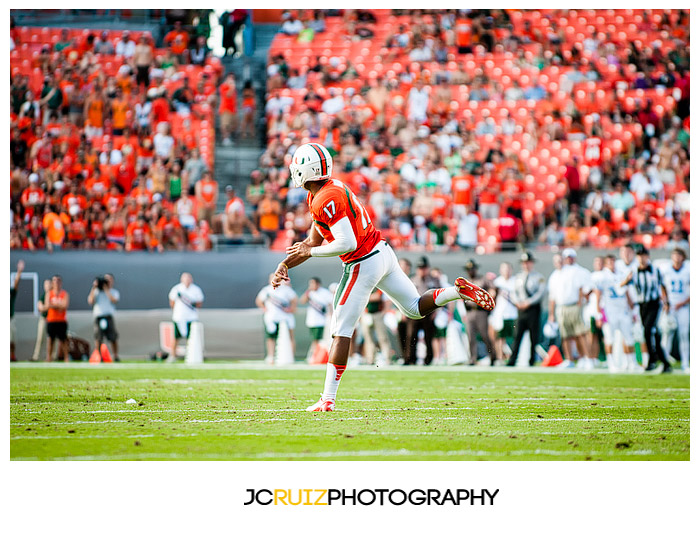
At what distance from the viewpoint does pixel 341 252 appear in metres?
6.40

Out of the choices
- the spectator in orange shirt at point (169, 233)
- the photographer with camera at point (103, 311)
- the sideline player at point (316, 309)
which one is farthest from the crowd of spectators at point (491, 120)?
the photographer with camera at point (103, 311)

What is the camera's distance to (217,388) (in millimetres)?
8648

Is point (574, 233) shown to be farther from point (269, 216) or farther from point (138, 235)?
point (138, 235)

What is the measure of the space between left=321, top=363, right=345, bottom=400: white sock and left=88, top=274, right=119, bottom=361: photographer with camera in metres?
6.51

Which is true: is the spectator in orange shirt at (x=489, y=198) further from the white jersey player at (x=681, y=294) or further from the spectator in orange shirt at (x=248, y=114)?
the spectator in orange shirt at (x=248, y=114)

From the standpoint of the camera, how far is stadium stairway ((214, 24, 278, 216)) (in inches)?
658

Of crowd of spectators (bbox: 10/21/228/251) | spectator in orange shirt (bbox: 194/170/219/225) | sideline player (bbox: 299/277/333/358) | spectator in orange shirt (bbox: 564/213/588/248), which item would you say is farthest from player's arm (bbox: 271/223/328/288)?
spectator in orange shirt (bbox: 564/213/588/248)

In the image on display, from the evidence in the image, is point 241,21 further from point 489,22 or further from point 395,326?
point 395,326

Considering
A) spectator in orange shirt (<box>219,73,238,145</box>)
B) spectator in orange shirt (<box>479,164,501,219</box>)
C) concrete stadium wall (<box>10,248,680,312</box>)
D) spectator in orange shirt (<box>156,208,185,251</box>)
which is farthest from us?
spectator in orange shirt (<box>219,73,238,145</box>)

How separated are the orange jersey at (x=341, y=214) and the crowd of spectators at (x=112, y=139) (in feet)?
23.8

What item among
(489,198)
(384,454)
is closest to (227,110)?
(489,198)

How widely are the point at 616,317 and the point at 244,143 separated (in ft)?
27.4

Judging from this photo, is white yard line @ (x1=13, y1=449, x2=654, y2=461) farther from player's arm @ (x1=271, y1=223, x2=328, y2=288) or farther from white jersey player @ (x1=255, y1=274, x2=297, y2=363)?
white jersey player @ (x1=255, y1=274, x2=297, y2=363)
